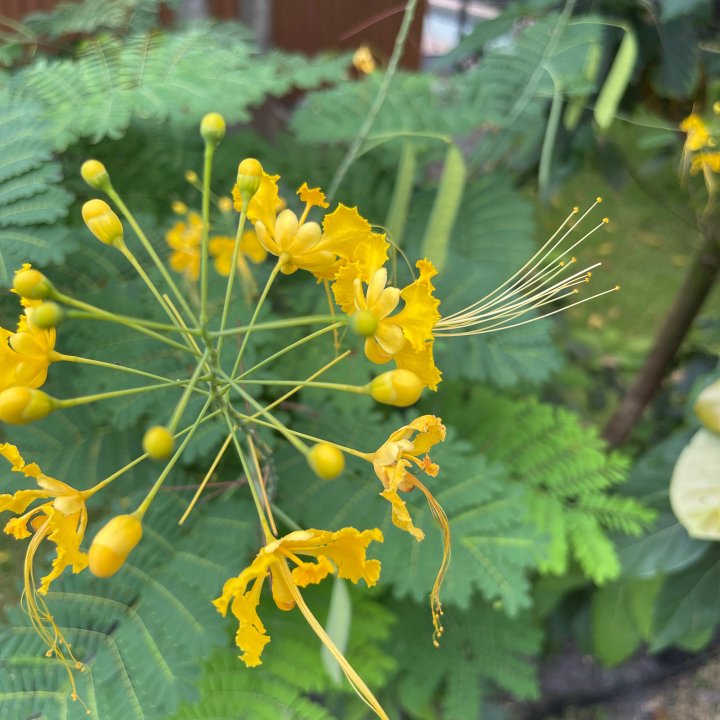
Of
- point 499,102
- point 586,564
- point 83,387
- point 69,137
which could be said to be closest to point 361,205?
point 499,102

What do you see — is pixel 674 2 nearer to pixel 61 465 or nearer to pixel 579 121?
pixel 579 121

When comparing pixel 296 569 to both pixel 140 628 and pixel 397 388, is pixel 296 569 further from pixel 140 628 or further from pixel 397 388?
pixel 140 628

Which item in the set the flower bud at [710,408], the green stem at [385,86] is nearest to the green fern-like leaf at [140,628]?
the green stem at [385,86]

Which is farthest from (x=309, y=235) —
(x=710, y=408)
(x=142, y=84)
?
(x=710, y=408)

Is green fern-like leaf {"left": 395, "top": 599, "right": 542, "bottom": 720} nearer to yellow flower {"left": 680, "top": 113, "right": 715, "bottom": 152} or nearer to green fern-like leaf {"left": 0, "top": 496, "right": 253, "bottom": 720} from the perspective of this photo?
green fern-like leaf {"left": 0, "top": 496, "right": 253, "bottom": 720}

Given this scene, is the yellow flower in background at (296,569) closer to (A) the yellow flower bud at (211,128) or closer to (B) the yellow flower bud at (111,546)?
(B) the yellow flower bud at (111,546)

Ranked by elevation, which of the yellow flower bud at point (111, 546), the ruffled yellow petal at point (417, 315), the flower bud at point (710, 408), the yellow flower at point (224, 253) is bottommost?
the flower bud at point (710, 408)

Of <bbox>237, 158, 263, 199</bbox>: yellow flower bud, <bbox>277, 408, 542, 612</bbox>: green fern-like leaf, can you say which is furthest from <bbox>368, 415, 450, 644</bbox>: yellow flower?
<bbox>277, 408, 542, 612</bbox>: green fern-like leaf
